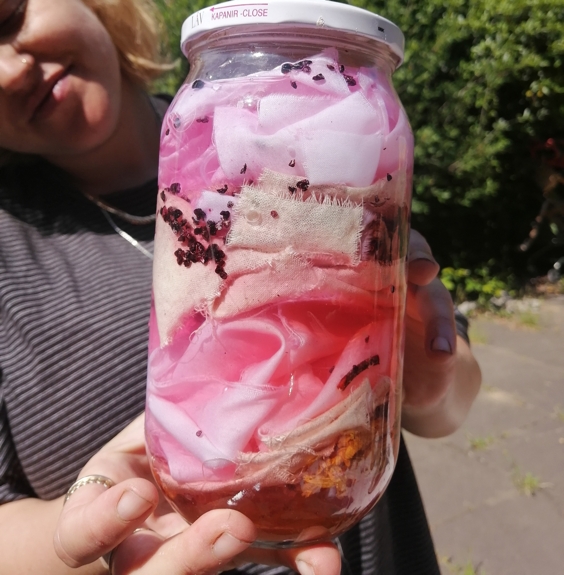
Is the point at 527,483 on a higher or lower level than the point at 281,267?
lower

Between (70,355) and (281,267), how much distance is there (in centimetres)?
54

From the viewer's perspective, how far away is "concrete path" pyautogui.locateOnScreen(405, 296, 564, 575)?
1.91m

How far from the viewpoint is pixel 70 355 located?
3.22 ft

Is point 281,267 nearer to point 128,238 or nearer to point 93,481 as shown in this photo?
point 93,481

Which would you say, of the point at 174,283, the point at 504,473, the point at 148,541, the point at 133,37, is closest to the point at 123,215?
the point at 133,37

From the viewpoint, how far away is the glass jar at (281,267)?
23.8 inches

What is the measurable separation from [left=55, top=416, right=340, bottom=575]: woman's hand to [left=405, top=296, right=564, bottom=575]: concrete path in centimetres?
141

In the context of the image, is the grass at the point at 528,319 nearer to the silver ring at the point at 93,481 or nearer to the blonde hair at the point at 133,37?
the blonde hair at the point at 133,37

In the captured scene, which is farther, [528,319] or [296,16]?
[528,319]

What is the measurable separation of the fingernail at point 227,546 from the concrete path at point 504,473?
151cm

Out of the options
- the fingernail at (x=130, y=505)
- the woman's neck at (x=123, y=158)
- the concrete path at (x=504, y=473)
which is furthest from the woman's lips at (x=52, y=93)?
the concrete path at (x=504, y=473)

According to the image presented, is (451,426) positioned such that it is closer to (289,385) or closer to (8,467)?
(289,385)

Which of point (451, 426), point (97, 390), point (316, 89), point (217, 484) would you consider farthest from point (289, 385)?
Result: point (451, 426)

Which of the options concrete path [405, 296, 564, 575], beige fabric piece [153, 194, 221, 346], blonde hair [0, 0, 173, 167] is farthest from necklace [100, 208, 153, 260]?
concrete path [405, 296, 564, 575]
